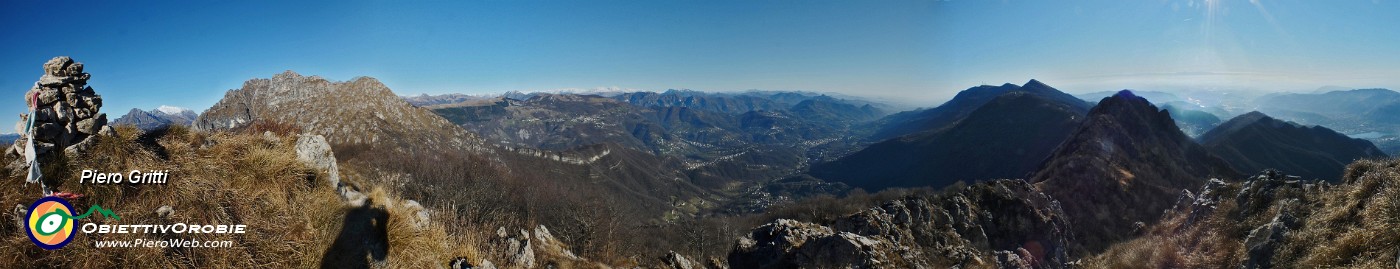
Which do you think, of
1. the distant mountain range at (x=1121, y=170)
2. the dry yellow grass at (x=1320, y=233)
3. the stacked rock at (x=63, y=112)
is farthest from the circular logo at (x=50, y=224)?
the distant mountain range at (x=1121, y=170)

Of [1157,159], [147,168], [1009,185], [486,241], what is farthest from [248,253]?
[1157,159]

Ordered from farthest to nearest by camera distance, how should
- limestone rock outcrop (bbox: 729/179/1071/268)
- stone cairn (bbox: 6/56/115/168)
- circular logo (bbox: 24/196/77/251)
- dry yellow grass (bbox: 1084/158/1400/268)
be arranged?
limestone rock outcrop (bbox: 729/179/1071/268)
dry yellow grass (bbox: 1084/158/1400/268)
stone cairn (bbox: 6/56/115/168)
circular logo (bbox: 24/196/77/251)

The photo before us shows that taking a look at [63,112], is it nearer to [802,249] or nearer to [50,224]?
[50,224]

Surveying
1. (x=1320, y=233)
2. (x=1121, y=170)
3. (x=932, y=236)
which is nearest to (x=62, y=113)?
(x=1320, y=233)

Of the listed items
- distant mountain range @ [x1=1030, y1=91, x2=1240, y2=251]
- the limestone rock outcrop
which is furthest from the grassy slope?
distant mountain range @ [x1=1030, y1=91, x2=1240, y2=251]

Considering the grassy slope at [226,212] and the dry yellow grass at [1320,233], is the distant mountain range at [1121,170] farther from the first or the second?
the grassy slope at [226,212]

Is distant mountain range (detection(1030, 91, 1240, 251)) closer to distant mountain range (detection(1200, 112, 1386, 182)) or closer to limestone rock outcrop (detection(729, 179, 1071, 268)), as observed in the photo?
limestone rock outcrop (detection(729, 179, 1071, 268))
